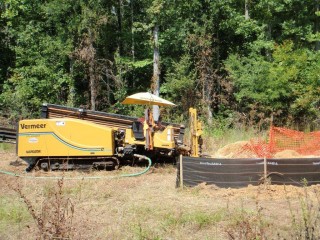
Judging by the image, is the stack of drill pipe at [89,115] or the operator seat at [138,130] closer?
the operator seat at [138,130]

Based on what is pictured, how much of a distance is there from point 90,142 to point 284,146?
6256mm

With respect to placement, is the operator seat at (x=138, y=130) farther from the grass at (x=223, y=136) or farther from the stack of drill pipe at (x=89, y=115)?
the grass at (x=223, y=136)

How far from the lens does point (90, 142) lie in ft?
40.0

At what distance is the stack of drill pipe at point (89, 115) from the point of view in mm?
13180

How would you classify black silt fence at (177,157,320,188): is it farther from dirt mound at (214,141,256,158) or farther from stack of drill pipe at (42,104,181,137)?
stack of drill pipe at (42,104,181,137)

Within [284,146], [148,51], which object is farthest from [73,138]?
[148,51]

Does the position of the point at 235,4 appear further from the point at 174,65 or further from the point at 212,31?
the point at 174,65

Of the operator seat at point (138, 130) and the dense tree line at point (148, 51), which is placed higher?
the dense tree line at point (148, 51)

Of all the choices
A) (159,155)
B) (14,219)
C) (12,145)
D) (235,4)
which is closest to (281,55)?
(235,4)

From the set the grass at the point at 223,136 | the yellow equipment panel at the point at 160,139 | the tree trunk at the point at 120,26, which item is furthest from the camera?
the tree trunk at the point at 120,26

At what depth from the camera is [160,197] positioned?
347 inches

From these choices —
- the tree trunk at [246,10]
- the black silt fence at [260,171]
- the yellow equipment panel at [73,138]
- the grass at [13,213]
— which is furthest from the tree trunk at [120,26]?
the grass at [13,213]

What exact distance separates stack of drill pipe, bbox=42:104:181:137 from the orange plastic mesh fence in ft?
11.6

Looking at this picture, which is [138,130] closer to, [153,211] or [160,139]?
[160,139]
